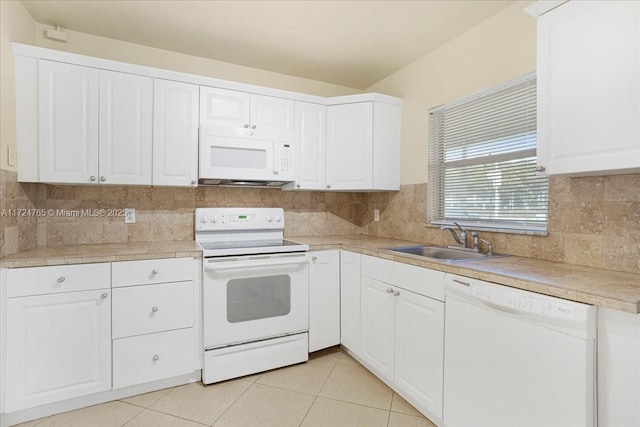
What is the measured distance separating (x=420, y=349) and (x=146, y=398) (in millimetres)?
1706

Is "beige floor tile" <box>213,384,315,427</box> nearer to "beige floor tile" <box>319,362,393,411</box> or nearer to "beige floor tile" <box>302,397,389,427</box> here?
"beige floor tile" <box>302,397,389,427</box>

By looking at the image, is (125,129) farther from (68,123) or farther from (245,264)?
(245,264)

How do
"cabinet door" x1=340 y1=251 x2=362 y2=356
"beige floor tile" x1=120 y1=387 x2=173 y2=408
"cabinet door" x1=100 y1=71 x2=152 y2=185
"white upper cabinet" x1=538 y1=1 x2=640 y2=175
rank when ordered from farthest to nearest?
"cabinet door" x1=340 y1=251 x2=362 y2=356
"cabinet door" x1=100 y1=71 x2=152 y2=185
"beige floor tile" x1=120 y1=387 x2=173 y2=408
"white upper cabinet" x1=538 y1=1 x2=640 y2=175

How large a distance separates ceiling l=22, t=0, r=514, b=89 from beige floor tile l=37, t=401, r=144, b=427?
2478mm

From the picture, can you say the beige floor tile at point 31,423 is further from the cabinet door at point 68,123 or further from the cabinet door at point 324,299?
the cabinet door at point 324,299

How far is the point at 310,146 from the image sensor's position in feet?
9.40

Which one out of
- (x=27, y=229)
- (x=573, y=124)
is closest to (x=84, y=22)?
(x=27, y=229)

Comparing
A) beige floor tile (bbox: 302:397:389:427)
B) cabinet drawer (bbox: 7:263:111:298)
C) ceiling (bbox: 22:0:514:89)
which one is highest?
ceiling (bbox: 22:0:514:89)

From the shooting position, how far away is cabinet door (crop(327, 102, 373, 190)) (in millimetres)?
2836

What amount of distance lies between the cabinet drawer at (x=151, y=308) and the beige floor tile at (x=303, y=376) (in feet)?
2.28

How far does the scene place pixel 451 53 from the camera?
245 centimetres

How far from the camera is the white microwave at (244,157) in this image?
7.93 feet

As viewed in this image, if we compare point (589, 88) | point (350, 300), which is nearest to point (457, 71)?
point (589, 88)

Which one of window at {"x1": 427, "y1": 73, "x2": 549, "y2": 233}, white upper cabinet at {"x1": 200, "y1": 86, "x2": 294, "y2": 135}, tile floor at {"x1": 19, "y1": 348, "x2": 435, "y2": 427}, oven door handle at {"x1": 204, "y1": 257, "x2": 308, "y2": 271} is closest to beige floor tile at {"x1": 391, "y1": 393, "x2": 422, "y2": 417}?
tile floor at {"x1": 19, "y1": 348, "x2": 435, "y2": 427}
